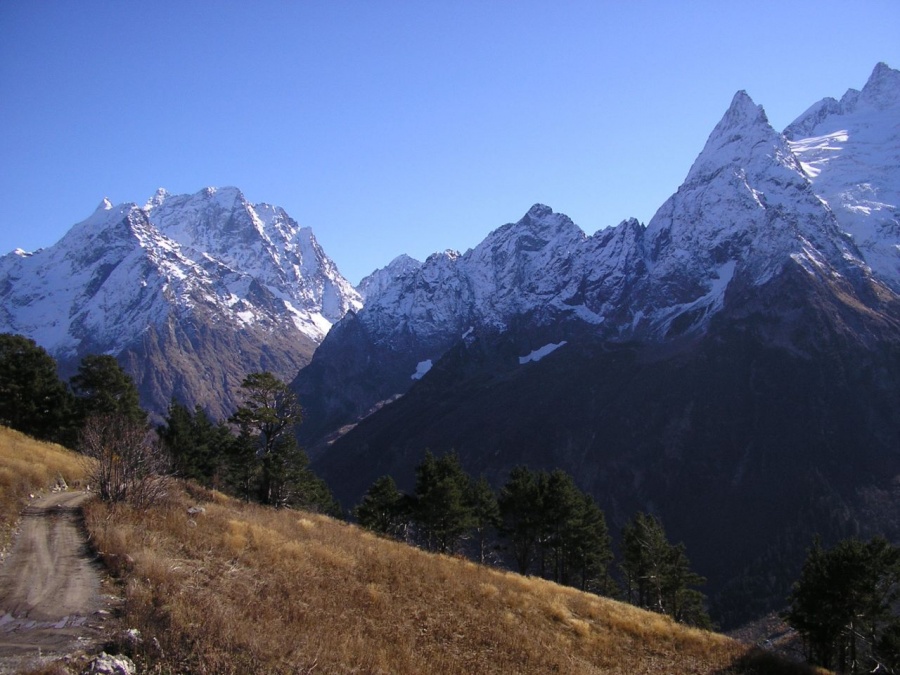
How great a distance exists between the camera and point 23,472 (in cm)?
2706

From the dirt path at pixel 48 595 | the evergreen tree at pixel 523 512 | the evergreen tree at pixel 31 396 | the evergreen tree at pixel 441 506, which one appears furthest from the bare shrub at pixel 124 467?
the evergreen tree at pixel 31 396

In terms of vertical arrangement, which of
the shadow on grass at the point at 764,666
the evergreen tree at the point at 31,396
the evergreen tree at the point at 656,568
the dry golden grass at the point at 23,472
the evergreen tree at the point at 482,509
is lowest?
the evergreen tree at the point at 656,568

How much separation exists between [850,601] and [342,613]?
37828 mm

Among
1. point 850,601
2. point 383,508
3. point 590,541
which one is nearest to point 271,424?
point 383,508

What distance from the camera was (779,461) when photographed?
18275 cm

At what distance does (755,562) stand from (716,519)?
24.1 metres

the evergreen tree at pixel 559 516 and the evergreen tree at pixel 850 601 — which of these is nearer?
the evergreen tree at pixel 850 601

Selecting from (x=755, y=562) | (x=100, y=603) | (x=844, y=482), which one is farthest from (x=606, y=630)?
(x=844, y=482)

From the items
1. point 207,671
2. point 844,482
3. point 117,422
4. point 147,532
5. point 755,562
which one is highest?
point 117,422

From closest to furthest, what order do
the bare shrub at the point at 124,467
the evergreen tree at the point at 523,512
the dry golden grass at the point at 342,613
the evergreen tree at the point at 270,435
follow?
the dry golden grass at the point at 342,613 → the bare shrub at the point at 124,467 → the evergreen tree at the point at 270,435 → the evergreen tree at the point at 523,512

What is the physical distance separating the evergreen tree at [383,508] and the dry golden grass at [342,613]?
34491 millimetres

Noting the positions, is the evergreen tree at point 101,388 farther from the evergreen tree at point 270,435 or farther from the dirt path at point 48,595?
the dirt path at point 48,595

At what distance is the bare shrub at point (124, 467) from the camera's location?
77.6 feet

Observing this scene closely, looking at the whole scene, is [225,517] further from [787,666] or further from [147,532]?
[787,666]
